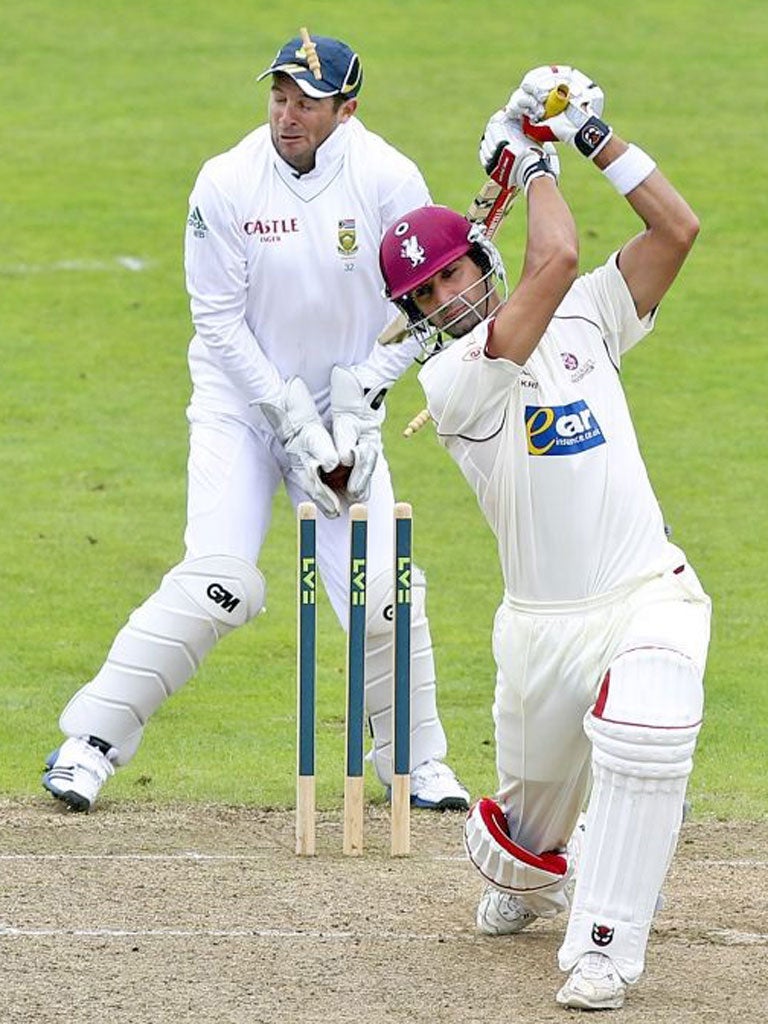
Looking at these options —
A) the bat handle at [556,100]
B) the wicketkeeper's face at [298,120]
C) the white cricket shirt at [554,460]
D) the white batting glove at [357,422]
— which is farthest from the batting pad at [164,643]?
the bat handle at [556,100]

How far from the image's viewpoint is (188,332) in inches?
597

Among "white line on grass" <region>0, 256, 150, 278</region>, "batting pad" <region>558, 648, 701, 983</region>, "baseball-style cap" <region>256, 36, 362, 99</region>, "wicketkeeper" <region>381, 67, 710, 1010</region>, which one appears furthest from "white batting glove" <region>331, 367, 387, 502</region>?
"white line on grass" <region>0, 256, 150, 278</region>

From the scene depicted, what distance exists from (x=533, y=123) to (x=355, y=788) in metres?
2.11

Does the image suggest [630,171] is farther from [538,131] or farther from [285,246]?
[285,246]

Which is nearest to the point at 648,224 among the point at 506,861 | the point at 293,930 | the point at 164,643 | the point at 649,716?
the point at 649,716

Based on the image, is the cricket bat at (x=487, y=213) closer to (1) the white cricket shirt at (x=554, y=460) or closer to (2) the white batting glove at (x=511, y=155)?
(2) the white batting glove at (x=511, y=155)

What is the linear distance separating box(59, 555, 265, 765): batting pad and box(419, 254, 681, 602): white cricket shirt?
64.4 inches

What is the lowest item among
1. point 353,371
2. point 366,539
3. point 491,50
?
point 366,539

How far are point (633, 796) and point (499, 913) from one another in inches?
35.6

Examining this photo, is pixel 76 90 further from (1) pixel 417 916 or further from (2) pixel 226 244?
(1) pixel 417 916

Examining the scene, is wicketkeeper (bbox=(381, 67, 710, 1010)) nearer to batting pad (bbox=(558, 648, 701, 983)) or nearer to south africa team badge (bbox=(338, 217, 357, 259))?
batting pad (bbox=(558, 648, 701, 983))

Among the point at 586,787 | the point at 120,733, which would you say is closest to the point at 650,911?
the point at 586,787

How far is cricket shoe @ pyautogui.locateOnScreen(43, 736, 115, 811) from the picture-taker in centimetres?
752

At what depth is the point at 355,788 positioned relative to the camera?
697 cm
